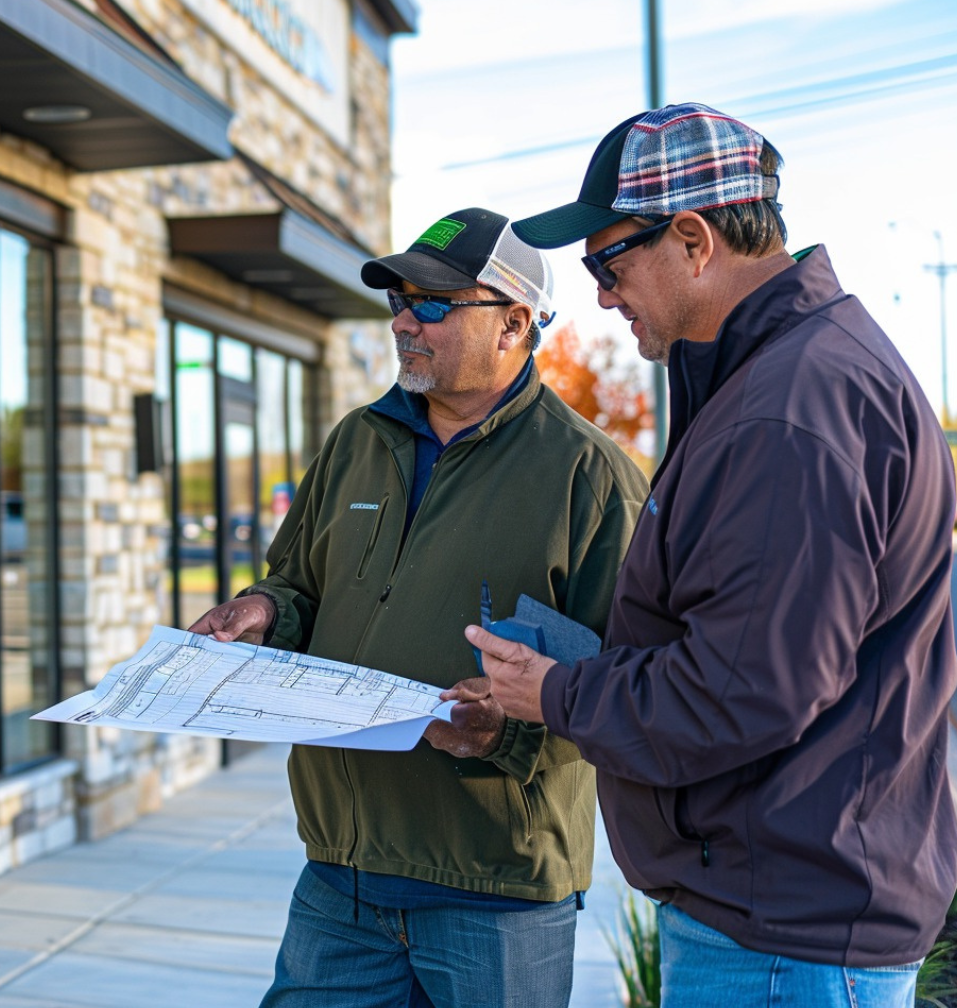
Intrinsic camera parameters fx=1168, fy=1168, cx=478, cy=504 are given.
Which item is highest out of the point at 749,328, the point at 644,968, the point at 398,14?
the point at 398,14

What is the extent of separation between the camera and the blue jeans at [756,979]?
4.91ft

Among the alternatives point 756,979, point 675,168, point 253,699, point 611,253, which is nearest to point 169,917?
point 253,699

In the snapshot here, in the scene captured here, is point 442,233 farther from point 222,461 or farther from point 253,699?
point 222,461

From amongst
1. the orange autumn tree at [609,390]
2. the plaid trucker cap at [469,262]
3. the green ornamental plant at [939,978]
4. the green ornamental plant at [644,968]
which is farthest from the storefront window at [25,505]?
the orange autumn tree at [609,390]

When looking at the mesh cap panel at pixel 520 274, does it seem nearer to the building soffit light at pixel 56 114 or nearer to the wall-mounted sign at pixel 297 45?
the building soffit light at pixel 56 114

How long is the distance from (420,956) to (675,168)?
1557 mm

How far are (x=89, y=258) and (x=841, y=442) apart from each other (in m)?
5.55

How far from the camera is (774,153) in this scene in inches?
69.3

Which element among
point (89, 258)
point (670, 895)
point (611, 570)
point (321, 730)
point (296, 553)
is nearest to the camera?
point (670, 895)

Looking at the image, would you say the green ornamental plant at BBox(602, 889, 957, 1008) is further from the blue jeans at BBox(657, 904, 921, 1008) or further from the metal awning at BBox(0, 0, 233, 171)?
the metal awning at BBox(0, 0, 233, 171)

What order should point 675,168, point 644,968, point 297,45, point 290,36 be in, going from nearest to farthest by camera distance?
point 675,168 → point 644,968 → point 290,36 → point 297,45

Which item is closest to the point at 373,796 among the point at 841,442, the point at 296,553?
the point at 296,553

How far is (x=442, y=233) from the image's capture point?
8.31 ft

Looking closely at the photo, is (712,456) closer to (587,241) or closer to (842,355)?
(842,355)
